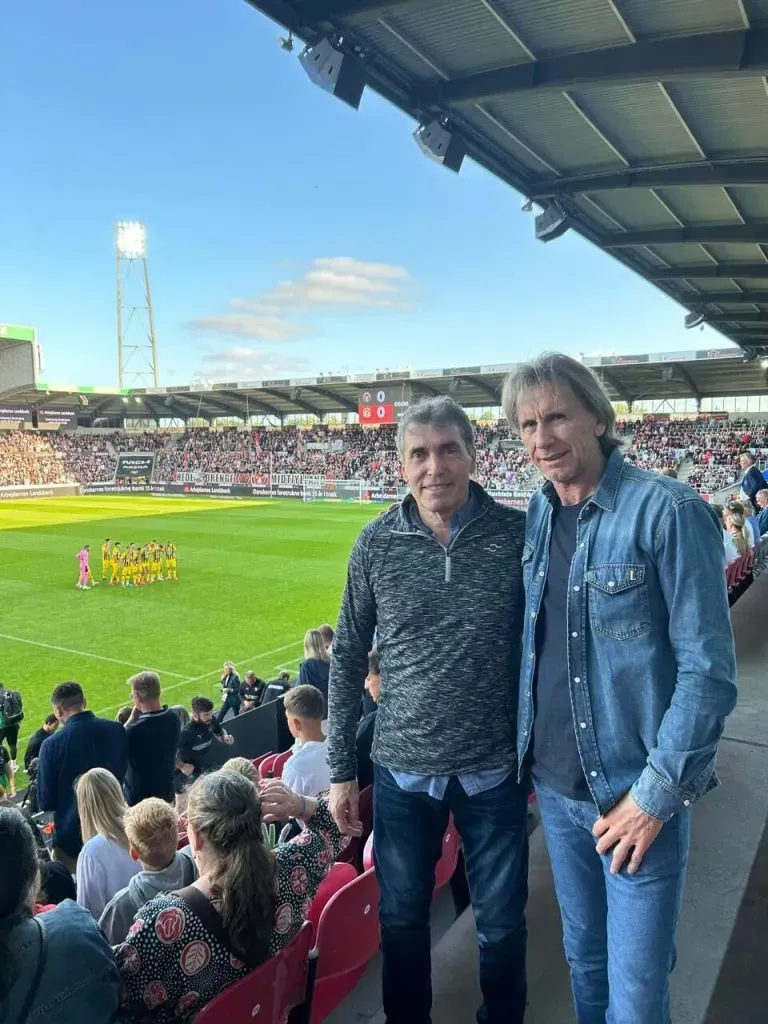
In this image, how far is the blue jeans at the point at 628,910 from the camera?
6.03 feet

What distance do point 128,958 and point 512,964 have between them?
1.11 metres

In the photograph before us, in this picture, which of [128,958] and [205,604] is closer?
[128,958]

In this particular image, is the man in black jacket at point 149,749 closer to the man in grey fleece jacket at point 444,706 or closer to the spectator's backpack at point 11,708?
the spectator's backpack at point 11,708

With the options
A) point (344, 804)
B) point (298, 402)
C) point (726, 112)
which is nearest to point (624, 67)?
point (726, 112)

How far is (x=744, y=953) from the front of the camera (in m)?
2.46

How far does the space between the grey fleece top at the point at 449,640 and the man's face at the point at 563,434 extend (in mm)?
345

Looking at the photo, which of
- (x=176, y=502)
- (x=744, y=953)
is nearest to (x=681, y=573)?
(x=744, y=953)

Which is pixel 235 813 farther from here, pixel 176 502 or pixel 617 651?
pixel 176 502

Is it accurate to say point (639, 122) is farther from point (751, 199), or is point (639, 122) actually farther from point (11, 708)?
point (11, 708)

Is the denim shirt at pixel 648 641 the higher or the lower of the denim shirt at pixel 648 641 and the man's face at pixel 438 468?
the lower

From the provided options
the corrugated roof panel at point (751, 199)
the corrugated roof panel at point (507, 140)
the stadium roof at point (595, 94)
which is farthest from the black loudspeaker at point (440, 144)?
the corrugated roof panel at point (751, 199)

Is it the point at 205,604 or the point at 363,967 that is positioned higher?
the point at 363,967

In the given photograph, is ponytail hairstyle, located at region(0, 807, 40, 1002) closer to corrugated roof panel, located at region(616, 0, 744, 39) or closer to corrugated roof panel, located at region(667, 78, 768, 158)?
→ corrugated roof panel, located at region(616, 0, 744, 39)

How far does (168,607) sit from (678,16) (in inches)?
586
